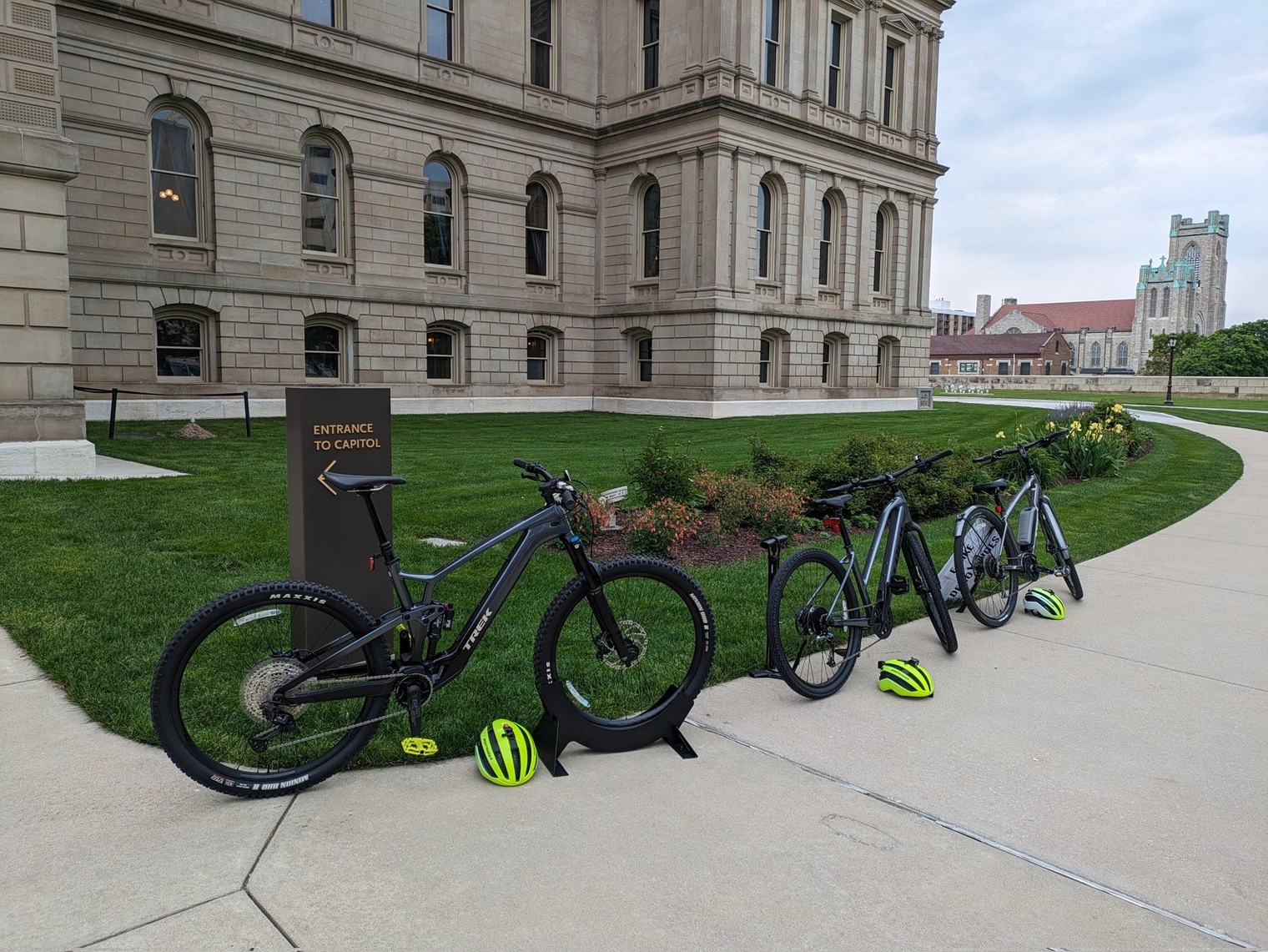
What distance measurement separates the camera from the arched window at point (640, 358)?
34.2 meters

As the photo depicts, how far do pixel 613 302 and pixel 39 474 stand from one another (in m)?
23.8

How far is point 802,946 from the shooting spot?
300 centimetres

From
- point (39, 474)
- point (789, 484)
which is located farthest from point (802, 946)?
point (39, 474)

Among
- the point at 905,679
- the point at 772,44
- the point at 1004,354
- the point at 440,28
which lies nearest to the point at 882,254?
the point at 772,44

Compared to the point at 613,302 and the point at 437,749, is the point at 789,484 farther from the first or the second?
the point at 613,302

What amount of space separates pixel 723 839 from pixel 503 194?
29.9 metres

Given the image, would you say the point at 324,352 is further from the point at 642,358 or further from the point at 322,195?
the point at 642,358

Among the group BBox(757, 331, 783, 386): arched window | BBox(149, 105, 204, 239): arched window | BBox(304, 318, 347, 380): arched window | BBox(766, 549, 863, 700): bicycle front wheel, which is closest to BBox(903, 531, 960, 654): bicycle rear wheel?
BBox(766, 549, 863, 700): bicycle front wheel

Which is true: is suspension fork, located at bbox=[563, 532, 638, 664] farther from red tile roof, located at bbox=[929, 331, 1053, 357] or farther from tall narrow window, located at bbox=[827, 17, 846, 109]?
red tile roof, located at bbox=[929, 331, 1053, 357]

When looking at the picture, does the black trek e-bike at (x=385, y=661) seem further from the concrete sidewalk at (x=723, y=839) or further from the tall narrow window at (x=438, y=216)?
the tall narrow window at (x=438, y=216)

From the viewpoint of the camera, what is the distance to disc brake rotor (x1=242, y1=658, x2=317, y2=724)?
3.97 meters

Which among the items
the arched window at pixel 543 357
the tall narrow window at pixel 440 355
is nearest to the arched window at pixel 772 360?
the arched window at pixel 543 357

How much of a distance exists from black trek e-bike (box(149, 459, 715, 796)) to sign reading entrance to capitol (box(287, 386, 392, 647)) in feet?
1.71

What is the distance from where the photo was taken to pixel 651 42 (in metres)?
32.6
